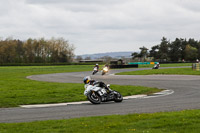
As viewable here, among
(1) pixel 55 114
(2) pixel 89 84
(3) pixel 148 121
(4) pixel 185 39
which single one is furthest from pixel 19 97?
(4) pixel 185 39

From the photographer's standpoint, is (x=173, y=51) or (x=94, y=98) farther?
(x=173, y=51)

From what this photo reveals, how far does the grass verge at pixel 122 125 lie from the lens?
8.22 meters

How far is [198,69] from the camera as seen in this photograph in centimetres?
5038

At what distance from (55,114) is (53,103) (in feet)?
16.1

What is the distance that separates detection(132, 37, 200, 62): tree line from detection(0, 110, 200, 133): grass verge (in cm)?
13277

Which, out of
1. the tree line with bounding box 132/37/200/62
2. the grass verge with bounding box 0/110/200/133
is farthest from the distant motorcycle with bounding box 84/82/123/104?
the tree line with bounding box 132/37/200/62

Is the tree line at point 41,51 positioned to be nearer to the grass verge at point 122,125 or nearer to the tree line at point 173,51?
the tree line at point 173,51

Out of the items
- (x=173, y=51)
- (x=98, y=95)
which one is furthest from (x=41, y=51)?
(x=98, y=95)

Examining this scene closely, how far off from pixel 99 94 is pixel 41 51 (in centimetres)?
13809

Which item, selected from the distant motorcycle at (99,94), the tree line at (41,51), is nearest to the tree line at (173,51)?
the tree line at (41,51)

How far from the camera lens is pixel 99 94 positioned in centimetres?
1638

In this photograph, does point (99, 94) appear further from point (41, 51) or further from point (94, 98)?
point (41, 51)

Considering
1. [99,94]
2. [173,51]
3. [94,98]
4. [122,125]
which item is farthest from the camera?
[173,51]

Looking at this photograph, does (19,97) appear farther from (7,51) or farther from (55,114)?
(7,51)
